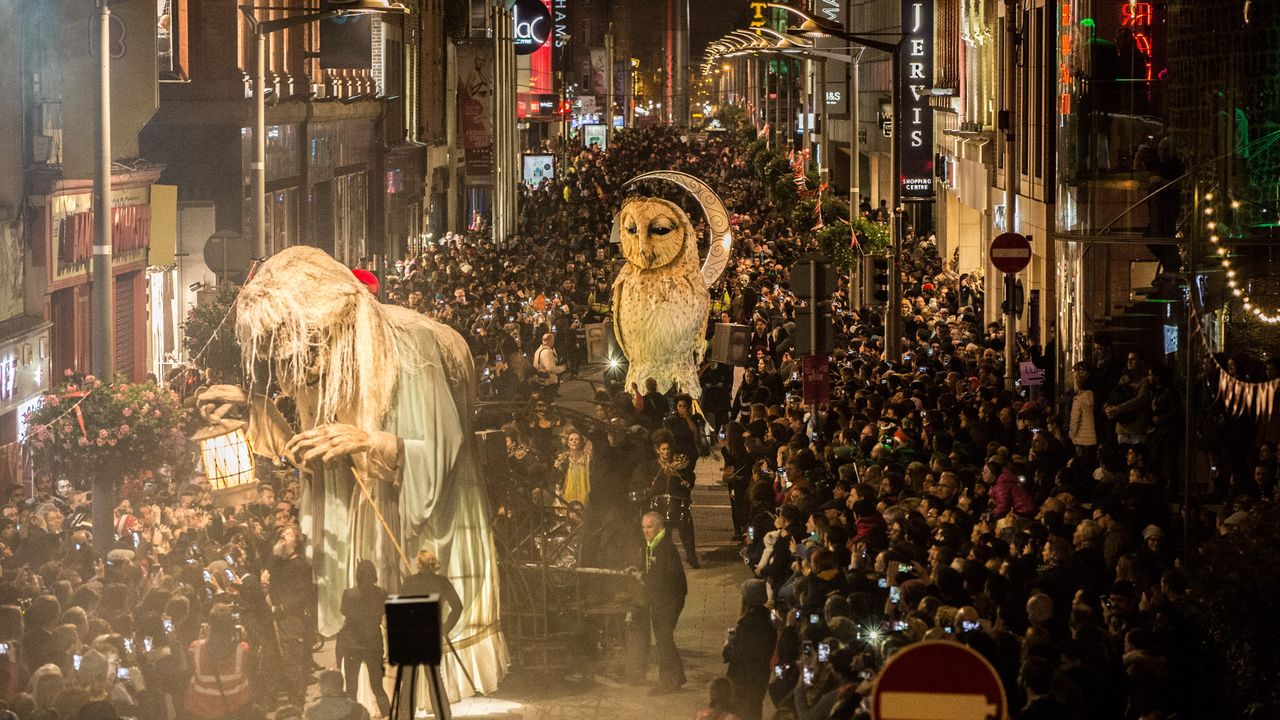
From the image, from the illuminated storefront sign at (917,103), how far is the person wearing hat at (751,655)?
31539 mm

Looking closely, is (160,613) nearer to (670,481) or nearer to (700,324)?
(670,481)

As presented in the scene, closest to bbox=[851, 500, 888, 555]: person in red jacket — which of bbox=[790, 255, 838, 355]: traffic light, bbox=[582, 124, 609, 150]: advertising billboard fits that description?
bbox=[790, 255, 838, 355]: traffic light

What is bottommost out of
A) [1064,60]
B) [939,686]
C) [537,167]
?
[939,686]

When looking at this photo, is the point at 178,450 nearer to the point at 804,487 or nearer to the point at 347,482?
the point at 347,482

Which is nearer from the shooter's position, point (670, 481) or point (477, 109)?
point (670, 481)

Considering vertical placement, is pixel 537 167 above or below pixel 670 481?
above

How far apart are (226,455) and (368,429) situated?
3.15ft

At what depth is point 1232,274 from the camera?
21078mm

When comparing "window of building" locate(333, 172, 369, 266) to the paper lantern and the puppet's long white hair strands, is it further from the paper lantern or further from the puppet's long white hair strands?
the puppet's long white hair strands

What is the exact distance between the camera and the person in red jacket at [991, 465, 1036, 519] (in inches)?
629

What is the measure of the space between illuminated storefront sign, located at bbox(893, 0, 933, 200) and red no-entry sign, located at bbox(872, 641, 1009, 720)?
37.0 m

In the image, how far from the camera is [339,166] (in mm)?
50219

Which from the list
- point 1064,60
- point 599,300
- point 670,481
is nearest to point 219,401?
point 670,481

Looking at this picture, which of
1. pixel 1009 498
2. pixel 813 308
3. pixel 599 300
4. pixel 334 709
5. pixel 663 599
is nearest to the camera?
pixel 334 709
